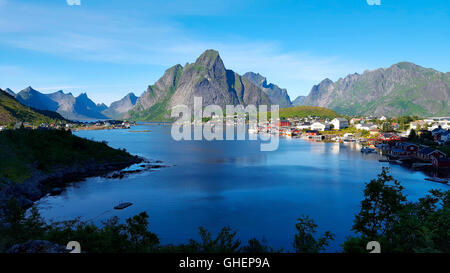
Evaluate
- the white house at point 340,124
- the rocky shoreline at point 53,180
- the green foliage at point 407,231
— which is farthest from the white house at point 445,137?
the rocky shoreline at point 53,180

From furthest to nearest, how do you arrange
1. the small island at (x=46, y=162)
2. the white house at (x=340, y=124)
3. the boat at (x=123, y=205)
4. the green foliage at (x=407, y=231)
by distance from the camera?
1. the white house at (x=340, y=124)
2. the small island at (x=46, y=162)
3. the boat at (x=123, y=205)
4. the green foliage at (x=407, y=231)

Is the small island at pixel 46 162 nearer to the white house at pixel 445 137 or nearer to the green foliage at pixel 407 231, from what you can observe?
the green foliage at pixel 407 231

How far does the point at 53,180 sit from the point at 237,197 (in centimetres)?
2163

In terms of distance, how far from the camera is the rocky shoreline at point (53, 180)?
77.4 ft

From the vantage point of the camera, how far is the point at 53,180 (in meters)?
31.8

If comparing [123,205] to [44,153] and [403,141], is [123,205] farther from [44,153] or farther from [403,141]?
[403,141]

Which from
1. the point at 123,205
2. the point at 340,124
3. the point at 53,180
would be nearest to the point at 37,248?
the point at 123,205

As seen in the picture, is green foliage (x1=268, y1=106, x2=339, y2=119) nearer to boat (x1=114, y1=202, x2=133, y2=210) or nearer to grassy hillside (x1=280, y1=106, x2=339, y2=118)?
grassy hillside (x1=280, y1=106, x2=339, y2=118)

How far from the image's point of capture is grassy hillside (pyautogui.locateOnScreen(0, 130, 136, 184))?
29.3 metres

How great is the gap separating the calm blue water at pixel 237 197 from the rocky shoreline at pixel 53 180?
147cm

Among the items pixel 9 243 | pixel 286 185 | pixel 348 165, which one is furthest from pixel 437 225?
pixel 348 165

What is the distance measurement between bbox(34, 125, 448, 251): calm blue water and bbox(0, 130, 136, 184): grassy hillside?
569cm
